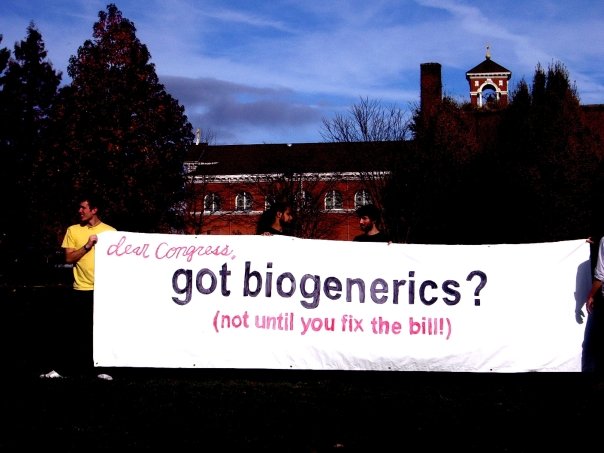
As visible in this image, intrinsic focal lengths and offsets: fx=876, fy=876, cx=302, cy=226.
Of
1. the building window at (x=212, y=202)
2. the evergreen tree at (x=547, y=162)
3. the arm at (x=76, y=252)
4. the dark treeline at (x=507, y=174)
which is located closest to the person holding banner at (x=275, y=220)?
the arm at (x=76, y=252)

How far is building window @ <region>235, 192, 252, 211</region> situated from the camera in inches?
2660

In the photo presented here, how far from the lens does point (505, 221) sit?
34.6 m

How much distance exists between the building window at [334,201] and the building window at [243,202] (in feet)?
19.8

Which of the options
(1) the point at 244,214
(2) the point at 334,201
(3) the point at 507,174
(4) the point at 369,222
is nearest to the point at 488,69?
(2) the point at 334,201

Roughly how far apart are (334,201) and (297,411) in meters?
61.5

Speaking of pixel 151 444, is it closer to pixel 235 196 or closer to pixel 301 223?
pixel 301 223

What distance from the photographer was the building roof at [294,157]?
44562 millimetres

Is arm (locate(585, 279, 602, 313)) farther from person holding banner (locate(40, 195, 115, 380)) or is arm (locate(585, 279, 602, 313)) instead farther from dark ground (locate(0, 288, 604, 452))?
person holding banner (locate(40, 195, 115, 380))

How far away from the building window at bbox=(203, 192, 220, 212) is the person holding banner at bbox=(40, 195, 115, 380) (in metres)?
57.9

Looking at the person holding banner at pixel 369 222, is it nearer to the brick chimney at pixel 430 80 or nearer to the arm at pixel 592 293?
the arm at pixel 592 293

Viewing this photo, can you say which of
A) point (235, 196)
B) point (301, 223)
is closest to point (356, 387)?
point (301, 223)

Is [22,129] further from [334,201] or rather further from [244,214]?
[334,201]

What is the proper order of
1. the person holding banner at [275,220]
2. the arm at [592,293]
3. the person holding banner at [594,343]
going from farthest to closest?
1. the person holding banner at [275,220]
2. the person holding banner at [594,343]
3. the arm at [592,293]

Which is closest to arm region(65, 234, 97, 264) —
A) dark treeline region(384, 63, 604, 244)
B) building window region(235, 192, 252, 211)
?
dark treeline region(384, 63, 604, 244)
